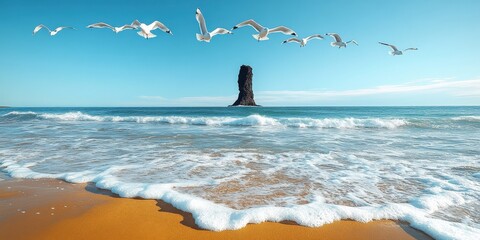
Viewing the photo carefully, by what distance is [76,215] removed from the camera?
9.53ft

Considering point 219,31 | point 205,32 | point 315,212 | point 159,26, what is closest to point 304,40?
point 219,31

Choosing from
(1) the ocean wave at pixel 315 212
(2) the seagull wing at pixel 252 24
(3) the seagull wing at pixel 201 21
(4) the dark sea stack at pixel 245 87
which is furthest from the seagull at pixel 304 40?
(4) the dark sea stack at pixel 245 87

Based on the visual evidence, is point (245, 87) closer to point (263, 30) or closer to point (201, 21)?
point (263, 30)

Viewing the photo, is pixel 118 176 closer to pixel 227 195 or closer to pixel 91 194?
pixel 91 194

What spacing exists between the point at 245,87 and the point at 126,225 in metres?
63.7

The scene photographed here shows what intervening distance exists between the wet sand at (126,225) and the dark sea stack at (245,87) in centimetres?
6174

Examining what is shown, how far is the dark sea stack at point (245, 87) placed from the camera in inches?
2566

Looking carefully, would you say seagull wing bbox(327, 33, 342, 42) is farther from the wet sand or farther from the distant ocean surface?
the wet sand

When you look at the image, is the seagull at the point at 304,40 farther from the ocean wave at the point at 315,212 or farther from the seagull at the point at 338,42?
the ocean wave at the point at 315,212

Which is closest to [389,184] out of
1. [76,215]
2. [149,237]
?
[149,237]

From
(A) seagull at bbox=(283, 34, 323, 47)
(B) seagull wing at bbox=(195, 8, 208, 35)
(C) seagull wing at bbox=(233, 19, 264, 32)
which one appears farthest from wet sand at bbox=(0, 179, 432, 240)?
(A) seagull at bbox=(283, 34, 323, 47)

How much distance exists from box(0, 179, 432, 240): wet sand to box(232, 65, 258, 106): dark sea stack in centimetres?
6174

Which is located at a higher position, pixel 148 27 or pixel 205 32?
pixel 148 27

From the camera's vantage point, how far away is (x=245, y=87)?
216ft
